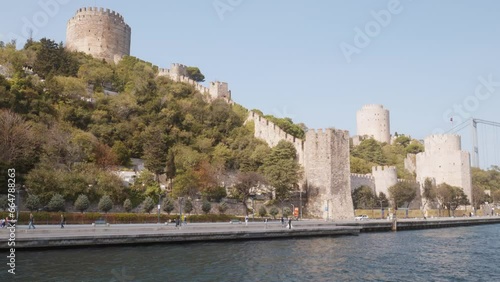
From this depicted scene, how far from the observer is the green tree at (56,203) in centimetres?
2529

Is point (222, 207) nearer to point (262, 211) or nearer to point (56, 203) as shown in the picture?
point (262, 211)

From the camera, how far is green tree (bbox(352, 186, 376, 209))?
147 ft

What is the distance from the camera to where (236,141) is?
143 ft

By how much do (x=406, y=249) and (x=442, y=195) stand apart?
29.5 metres

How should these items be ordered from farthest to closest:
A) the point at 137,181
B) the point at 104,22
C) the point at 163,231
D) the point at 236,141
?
the point at 104,22, the point at 236,141, the point at 137,181, the point at 163,231

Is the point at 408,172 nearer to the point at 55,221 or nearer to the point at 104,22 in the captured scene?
the point at 104,22

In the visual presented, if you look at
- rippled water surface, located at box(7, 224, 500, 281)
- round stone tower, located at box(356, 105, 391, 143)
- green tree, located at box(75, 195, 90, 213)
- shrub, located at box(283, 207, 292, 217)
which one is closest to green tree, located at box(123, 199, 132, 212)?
green tree, located at box(75, 195, 90, 213)

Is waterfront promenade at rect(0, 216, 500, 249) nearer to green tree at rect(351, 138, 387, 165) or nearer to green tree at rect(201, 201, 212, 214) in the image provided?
green tree at rect(201, 201, 212, 214)

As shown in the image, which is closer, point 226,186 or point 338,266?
point 338,266

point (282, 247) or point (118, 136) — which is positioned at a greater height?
point (118, 136)

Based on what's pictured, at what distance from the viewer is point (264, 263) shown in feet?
59.9

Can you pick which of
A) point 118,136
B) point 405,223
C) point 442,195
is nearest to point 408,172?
point 442,195

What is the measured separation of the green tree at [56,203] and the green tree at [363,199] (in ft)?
90.9

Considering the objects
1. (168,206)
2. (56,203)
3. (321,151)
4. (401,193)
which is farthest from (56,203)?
(401,193)
